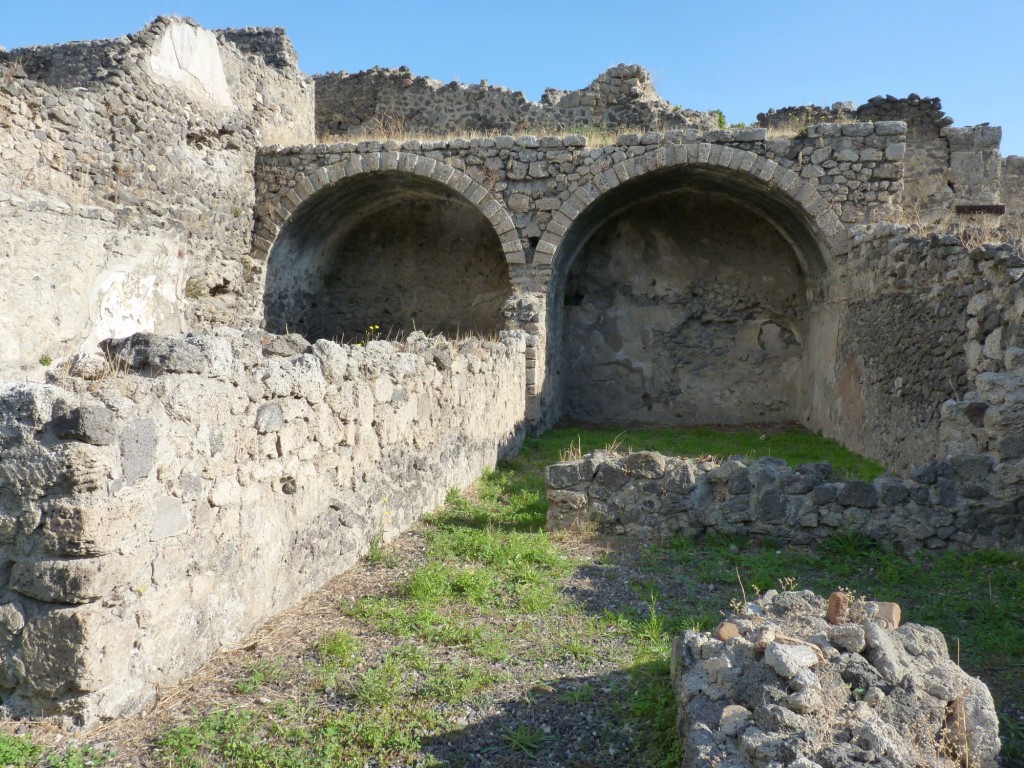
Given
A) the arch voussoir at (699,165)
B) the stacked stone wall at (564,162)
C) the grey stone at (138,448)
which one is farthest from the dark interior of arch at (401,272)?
the grey stone at (138,448)

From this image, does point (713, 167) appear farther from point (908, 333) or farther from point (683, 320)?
point (908, 333)

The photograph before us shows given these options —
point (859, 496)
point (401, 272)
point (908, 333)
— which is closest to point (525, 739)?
point (859, 496)

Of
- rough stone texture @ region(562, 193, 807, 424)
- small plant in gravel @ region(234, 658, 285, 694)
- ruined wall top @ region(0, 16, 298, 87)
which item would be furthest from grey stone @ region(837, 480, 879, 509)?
ruined wall top @ region(0, 16, 298, 87)

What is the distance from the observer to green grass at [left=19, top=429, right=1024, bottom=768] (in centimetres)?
304

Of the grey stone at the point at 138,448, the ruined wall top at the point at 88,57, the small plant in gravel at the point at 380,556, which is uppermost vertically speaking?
the ruined wall top at the point at 88,57

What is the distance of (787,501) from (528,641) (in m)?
2.52

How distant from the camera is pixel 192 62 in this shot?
1138 cm

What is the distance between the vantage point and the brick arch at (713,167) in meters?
11.4

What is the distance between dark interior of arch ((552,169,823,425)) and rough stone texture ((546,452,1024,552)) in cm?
783

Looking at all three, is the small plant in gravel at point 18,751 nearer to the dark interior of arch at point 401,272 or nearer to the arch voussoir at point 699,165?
the arch voussoir at point 699,165

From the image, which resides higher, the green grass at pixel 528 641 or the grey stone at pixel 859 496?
the grey stone at pixel 859 496

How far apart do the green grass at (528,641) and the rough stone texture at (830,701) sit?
354 mm

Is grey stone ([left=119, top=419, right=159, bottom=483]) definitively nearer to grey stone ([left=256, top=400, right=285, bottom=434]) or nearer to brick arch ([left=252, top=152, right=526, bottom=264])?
grey stone ([left=256, top=400, right=285, bottom=434])

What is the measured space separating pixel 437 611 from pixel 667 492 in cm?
218
